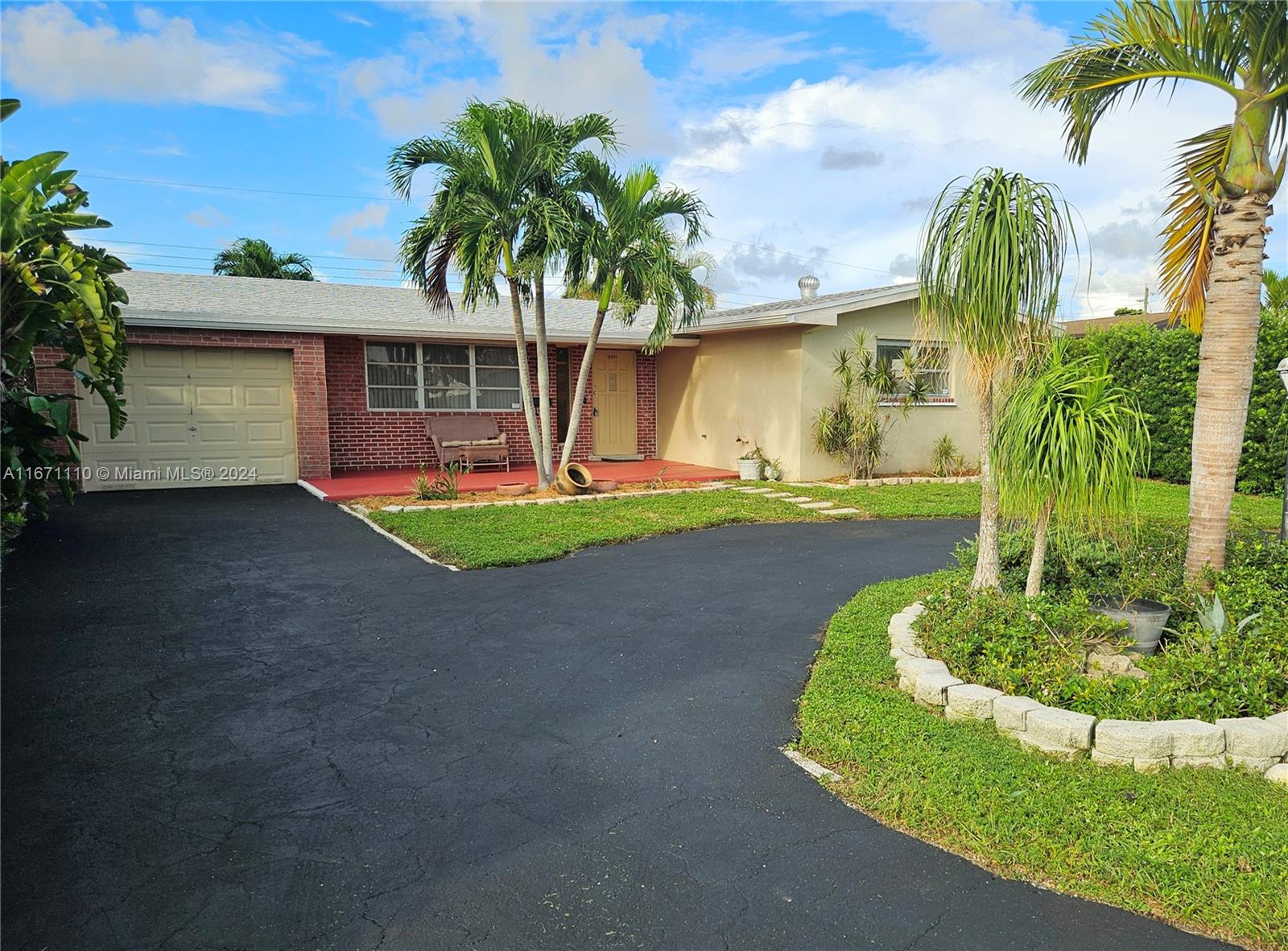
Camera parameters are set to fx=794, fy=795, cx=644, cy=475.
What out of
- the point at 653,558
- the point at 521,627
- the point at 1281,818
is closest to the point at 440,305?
the point at 653,558

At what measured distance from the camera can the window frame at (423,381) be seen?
1419 centimetres

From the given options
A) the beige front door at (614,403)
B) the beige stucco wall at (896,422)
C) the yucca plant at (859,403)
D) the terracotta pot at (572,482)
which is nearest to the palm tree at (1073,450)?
the terracotta pot at (572,482)

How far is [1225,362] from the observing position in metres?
4.81

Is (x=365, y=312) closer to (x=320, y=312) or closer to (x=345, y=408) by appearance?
(x=320, y=312)

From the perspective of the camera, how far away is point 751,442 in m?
14.4

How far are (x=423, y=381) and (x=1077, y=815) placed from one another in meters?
13.3

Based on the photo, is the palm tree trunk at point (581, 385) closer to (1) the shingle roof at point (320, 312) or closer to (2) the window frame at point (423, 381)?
(2) the window frame at point (423, 381)

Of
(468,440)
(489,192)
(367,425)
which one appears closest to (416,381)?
(367,425)

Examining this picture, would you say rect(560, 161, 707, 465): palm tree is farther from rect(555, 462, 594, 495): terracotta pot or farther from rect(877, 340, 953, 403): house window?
rect(877, 340, 953, 403): house window

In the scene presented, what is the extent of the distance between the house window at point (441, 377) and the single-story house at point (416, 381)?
0.03 m

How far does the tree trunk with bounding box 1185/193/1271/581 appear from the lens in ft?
15.7

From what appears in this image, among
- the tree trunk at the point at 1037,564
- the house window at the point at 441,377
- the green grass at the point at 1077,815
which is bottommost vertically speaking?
the green grass at the point at 1077,815

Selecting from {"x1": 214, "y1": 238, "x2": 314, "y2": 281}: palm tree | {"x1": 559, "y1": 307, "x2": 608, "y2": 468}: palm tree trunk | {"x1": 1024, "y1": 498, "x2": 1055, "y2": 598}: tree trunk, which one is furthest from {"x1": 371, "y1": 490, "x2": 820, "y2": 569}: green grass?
{"x1": 214, "y1": 238, "x2": 314, "y2": 281}: palm tree

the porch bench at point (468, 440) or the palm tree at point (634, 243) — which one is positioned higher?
the palm tree at point (634, 243)
